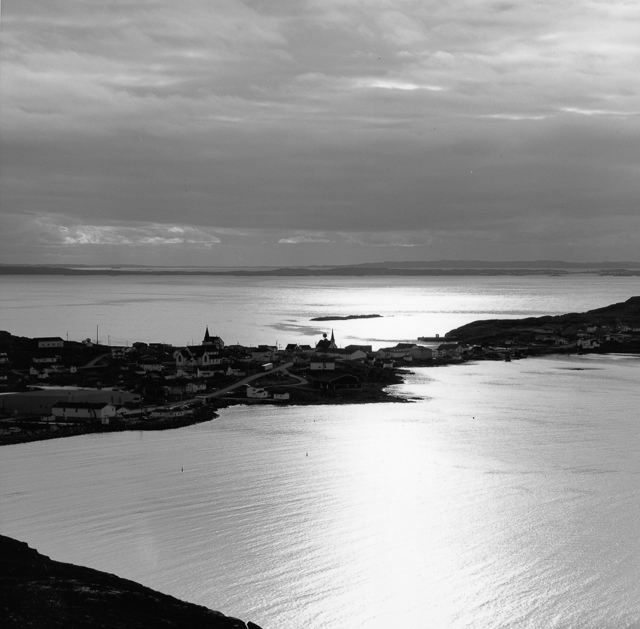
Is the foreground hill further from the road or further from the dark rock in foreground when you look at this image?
the dark rock in foreground

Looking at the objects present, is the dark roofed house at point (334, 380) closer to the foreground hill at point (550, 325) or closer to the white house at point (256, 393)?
the white house at point (256, 393)

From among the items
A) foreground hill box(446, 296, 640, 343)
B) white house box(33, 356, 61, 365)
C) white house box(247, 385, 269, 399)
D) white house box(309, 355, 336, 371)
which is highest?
foreground hill box(446, 296, 640, 343)

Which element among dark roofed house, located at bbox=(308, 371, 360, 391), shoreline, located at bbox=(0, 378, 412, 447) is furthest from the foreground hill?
shoreline, located at bbox=(0, 378, 412, 447)

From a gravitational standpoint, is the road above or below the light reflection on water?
above

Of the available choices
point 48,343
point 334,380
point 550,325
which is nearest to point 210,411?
point 334,380

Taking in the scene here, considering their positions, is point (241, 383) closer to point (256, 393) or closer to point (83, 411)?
point (256, 393)

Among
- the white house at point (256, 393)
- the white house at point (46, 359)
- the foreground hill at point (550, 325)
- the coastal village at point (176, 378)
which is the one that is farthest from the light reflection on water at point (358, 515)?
the foreground hill at point (550, 325)

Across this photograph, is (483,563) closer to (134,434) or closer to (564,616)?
(564,616)
